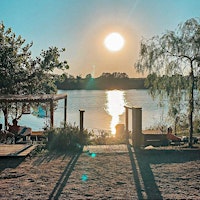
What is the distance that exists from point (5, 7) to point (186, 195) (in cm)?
846

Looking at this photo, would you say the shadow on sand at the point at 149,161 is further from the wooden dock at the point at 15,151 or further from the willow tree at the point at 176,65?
the wooden dock at the point at 15,151

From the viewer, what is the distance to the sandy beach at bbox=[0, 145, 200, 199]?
14.3 feet

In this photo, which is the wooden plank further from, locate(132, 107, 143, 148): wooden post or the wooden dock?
locate(132, 107, 143, 148): wooden post

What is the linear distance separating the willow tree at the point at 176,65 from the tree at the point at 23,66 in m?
7.05

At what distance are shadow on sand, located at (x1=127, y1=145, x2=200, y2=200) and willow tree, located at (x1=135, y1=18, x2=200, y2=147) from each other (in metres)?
1.36

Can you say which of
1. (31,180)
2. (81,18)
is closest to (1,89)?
(81,18)

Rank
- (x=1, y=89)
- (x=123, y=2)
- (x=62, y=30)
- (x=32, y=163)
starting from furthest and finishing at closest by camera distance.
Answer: (x=1, y=89), (x=62, y=30), (x=123, y=2), (x=32, y=163)

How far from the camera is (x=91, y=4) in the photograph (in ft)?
35.5

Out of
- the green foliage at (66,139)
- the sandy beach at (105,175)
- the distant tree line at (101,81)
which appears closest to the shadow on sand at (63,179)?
the sandy beach at (105,175)

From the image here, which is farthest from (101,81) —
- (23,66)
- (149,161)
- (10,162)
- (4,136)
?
(10,162)

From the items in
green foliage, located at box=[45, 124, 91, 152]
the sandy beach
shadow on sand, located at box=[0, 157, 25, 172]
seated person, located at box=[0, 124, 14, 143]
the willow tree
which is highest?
the willow tree

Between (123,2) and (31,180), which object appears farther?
(123,2)

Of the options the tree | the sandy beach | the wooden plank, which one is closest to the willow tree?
the sandy beach

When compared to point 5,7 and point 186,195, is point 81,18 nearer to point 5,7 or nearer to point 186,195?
point 5,7
